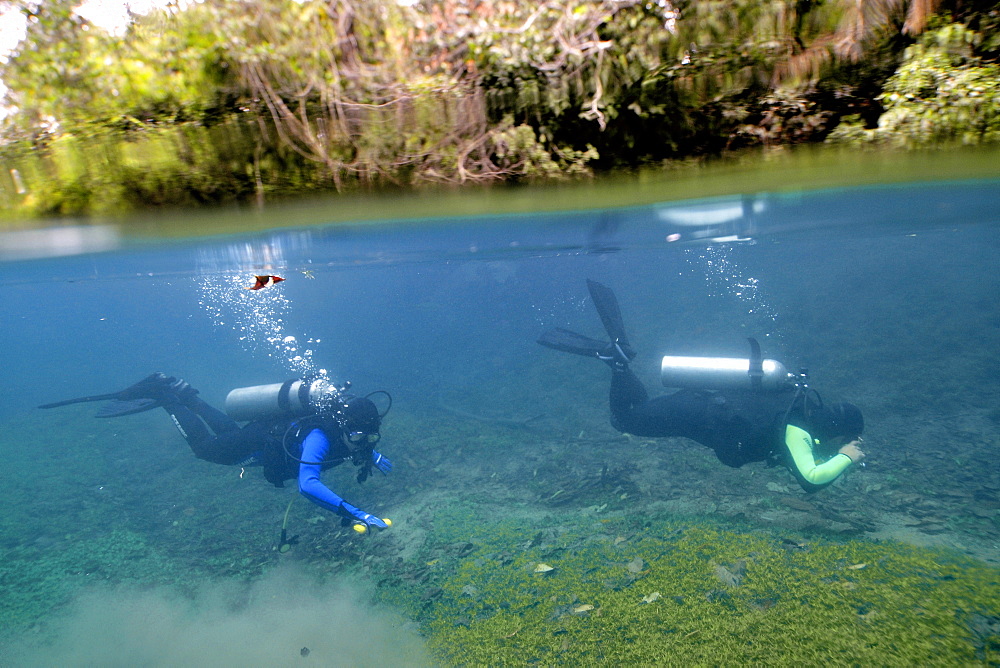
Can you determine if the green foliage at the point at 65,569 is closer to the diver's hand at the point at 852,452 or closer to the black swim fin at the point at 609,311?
the black swim fin at the point at 609,311

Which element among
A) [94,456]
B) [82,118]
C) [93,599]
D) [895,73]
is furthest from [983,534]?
[94,456]

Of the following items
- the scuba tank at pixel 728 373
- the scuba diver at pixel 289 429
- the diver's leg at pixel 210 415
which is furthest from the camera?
the diver's leg at pixel 210 415

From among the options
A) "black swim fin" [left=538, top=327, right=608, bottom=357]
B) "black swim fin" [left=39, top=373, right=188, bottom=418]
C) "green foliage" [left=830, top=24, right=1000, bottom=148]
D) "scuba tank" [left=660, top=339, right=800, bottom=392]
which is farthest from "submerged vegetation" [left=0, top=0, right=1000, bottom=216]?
"black swim fin" [left=39, top=373, right=188, bottom=418]

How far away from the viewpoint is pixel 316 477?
6832mm

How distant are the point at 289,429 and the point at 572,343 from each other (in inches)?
241

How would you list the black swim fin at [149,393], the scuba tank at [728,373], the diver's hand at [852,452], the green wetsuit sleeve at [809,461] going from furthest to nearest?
the black swim fin at [149,393], the scuba tank at [728,373], the diver's hand at [852,452], the green wetsuit sleeve at [809,461]

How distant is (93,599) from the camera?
7617 mm

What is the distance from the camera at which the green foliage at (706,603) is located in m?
4.84

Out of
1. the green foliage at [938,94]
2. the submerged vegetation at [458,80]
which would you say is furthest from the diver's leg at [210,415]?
the green foliage at [938,94]

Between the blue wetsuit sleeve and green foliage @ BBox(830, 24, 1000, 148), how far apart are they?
6604 mm

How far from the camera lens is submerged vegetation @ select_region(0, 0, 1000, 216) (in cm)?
315

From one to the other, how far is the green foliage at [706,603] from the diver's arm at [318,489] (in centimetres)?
121

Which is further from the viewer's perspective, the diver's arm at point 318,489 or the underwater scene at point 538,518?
the diver's arm at point 318,489

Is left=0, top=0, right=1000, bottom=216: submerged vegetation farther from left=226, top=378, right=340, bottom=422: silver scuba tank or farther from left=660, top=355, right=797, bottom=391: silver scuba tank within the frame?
left=226, top=378, right=340, bottom=422: silver scuba tank
